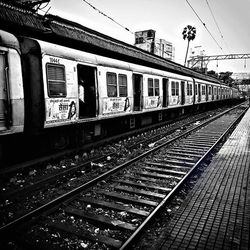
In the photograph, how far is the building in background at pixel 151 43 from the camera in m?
72.7

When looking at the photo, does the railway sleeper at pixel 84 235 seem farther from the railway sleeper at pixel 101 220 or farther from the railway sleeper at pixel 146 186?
the railway sleeper at pixel 146 186

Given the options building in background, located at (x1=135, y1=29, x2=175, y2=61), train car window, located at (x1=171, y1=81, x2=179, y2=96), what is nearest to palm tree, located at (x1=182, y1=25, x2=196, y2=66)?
building in background, located at (x1=135, y1=29, x2=175, y2=61)

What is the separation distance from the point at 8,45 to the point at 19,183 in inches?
128

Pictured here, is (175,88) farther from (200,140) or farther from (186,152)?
(186,152)

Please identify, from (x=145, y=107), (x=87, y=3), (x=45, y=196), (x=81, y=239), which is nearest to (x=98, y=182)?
(x=45, y=196)

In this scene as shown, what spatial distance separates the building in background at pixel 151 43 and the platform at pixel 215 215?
59.4m

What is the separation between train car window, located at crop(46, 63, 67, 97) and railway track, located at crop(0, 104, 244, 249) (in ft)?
9.42

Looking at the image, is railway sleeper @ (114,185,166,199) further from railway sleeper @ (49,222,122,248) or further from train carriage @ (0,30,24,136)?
train carriage @ (0,30,24,136)

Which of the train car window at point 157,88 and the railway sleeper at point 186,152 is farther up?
the train car window at point 157,88

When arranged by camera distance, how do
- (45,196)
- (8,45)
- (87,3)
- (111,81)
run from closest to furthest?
(45,196) < (8,45) < (87,3) < (111,81)

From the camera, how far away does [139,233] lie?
3.69 m

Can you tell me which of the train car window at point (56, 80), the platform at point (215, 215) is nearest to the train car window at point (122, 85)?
the train car window at point (56, 80)

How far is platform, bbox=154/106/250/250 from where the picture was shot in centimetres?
340

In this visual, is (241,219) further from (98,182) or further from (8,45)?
(8,45)
